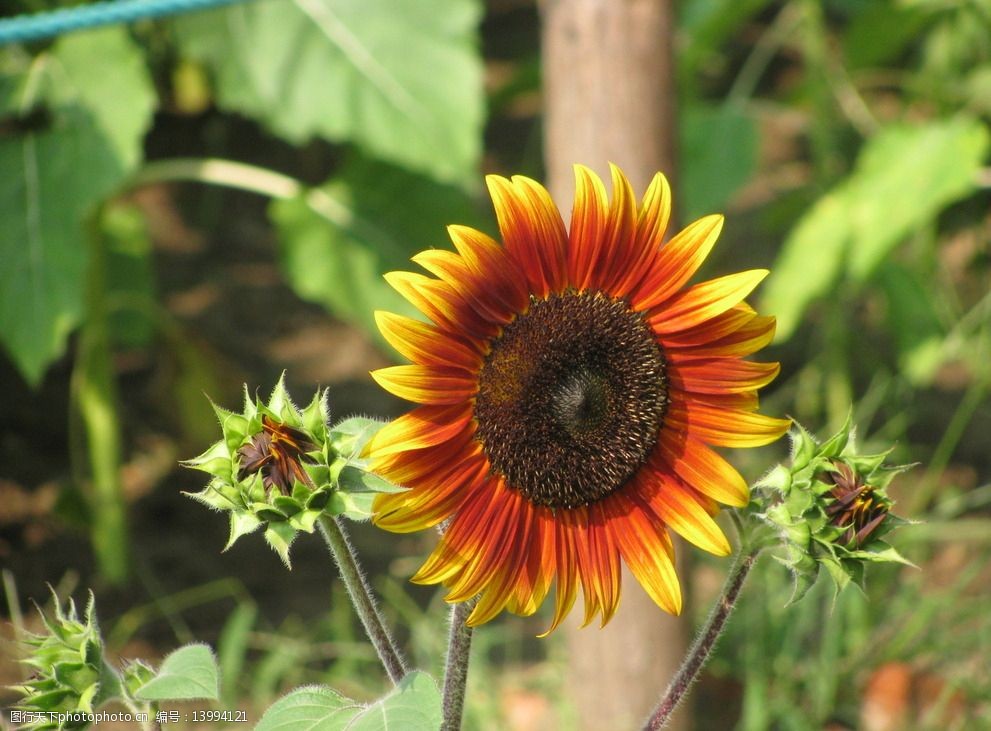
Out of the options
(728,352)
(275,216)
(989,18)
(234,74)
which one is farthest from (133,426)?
(728,352)

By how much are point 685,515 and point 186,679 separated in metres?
0.32

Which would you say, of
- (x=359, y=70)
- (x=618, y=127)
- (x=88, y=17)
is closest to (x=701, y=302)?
(x=618, y=127)

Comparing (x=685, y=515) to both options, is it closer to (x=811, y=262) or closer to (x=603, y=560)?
(x=603, y=560)

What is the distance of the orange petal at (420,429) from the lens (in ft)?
2.15

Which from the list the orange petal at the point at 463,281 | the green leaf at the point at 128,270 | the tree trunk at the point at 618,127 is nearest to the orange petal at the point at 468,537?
the orange petal at the point at 463,281

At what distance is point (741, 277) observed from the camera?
0.68 meters

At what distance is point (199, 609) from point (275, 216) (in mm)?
722

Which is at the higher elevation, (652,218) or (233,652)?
(652,218)

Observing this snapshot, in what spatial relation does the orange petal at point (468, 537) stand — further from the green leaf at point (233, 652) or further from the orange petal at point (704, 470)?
the green leaf at point (233, 652)

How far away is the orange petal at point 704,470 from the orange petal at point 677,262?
9cm

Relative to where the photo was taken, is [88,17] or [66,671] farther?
[88,17]

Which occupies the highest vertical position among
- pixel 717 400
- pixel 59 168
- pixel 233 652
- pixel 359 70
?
pixel 359 70

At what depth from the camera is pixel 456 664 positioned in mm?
726

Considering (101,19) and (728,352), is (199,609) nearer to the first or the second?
(101,19)
